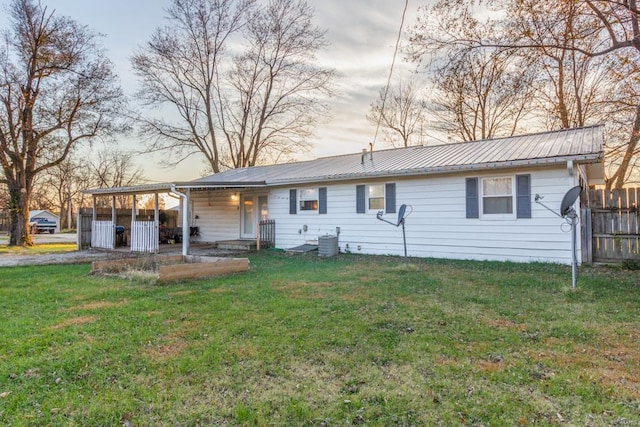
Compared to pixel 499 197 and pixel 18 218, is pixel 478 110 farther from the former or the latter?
pixel 18 218

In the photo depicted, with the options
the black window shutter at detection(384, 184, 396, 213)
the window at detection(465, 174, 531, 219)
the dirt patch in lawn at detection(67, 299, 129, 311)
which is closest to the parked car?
the black window shutter at detection(384, 184, 396, 213)

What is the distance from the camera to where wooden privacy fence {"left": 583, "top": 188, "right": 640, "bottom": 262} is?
798 cm

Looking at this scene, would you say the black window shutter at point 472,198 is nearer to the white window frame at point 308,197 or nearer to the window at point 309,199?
the white window frame at point 308,197

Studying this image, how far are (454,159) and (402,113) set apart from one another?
1426 cm

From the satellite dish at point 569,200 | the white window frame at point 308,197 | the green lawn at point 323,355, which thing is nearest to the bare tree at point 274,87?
the white window frame at point 308,197

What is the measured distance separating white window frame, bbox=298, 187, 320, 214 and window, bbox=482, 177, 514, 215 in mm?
5293

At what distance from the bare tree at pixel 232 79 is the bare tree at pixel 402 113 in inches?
146

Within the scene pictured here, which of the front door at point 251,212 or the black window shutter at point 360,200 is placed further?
the front door at point 251,212

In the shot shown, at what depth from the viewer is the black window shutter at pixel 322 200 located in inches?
488

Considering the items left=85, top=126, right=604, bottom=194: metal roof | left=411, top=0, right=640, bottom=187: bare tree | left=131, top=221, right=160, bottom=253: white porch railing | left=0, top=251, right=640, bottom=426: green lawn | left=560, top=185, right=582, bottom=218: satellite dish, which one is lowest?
left=0, top=251, right=640, bottom=426: green lawn

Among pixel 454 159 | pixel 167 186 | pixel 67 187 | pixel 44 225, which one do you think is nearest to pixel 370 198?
pixel 454 159

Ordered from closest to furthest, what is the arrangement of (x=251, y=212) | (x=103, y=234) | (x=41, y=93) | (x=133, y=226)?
1. (x=133, y=226)
2. (x=103, y=234)
3. (x=251, y=212)
4. (x=41, y=93)

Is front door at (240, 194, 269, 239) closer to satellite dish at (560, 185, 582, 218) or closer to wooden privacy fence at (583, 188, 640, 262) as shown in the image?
wooden privacy fence at (583, 188, 640, 262)

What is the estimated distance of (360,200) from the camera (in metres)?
11.5
